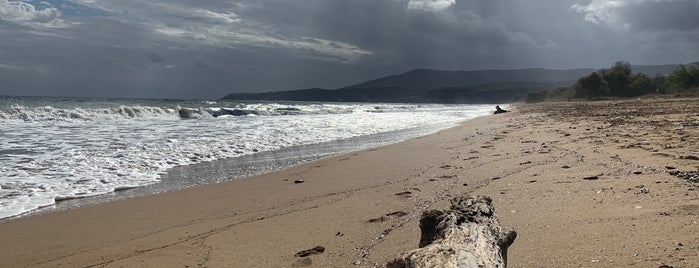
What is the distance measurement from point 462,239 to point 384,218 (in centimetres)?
155

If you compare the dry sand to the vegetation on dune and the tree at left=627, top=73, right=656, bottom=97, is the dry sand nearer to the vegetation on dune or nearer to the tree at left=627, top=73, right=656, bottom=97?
the vegetation on dune

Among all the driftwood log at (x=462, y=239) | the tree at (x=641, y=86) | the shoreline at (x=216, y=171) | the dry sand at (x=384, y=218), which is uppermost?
the tree at (x=641, y=86)

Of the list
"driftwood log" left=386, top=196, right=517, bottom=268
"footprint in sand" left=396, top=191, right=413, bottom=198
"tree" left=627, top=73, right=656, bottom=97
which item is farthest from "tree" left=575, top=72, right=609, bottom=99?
"driftwood log" left=386, top=196, right=517, bottom=268

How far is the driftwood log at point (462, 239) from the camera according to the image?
2.15 metres

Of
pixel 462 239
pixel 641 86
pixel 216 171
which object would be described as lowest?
pixel 216 171

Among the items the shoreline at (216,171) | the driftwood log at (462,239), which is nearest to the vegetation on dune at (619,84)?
the shoreline at (216,171)

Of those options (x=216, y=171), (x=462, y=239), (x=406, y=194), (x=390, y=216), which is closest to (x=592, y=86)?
(x=216, y=171)

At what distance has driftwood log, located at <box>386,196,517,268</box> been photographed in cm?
215

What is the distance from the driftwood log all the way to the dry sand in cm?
29

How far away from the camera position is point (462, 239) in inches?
95.7

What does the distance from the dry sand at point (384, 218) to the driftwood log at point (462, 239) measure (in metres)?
0.29

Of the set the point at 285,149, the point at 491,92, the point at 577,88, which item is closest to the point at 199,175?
the point at 285,149

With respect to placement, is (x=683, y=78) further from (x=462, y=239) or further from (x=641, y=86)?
(x=462, y=239)

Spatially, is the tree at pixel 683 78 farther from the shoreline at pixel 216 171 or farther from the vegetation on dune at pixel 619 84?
the shoreline at pixel 216 171
